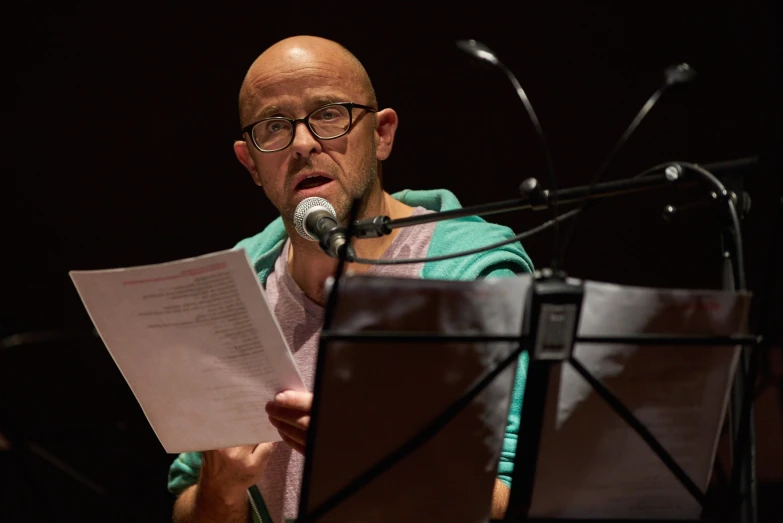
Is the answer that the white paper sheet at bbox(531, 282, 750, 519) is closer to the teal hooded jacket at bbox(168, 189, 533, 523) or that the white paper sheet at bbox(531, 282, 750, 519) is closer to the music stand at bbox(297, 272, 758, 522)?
the music stand at bbox(297, 272, 758, 522)

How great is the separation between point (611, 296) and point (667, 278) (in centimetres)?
155

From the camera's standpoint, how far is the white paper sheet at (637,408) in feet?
3.31

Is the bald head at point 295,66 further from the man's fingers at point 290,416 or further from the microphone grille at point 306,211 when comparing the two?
the man's fingers at point 290,416

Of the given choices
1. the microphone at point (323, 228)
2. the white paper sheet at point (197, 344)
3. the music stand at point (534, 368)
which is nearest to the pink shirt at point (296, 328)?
the white paper sheet at point (197, 344)

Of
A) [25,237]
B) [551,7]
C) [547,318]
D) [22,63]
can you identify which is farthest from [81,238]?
[547,318]

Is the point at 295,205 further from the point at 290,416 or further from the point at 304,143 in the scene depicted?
the point at 290,416

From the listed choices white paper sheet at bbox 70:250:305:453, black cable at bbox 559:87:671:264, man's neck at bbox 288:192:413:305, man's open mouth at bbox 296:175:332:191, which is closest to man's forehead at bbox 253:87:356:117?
man's open mouth at bbox 296:175:332:191

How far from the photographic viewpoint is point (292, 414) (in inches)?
51.8

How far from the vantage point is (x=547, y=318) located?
0.98 meters

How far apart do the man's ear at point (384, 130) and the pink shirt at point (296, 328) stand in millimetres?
156

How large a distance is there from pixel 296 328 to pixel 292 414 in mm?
548

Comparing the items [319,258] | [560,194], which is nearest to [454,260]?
[319,258]

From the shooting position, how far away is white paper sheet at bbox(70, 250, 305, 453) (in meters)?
1.24

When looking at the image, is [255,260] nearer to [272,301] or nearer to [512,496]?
[272,301]
